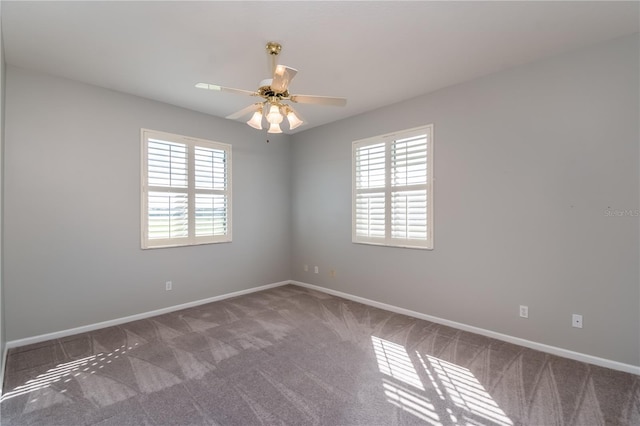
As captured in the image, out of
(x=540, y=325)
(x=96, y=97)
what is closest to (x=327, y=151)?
(x=96, y=97)

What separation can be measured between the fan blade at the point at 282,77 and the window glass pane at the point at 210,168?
7.96 feet

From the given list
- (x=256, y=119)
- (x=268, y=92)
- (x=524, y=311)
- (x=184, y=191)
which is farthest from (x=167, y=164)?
(x=524, y=311)

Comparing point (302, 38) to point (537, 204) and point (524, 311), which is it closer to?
point (537, 204)

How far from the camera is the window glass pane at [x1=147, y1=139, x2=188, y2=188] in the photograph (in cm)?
380

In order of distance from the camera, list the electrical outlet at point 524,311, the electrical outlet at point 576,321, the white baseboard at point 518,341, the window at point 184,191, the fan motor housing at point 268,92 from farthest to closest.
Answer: the window at point 184,191 < the electrical outlet at point 524,311 < the electrical outlet at point 576,321 < the white baseboard at point 518,341 < the fan motor housing at point 268,92

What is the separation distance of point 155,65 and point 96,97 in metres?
1.07

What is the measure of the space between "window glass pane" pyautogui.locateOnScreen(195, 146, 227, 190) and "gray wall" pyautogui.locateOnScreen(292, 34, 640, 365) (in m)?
2.42

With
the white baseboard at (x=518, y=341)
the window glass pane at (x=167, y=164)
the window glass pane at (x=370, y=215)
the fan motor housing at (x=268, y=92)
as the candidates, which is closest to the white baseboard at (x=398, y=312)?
the white baseboard at (x=518, y=341)

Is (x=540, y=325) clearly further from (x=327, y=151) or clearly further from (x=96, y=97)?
(x=96, y=97)

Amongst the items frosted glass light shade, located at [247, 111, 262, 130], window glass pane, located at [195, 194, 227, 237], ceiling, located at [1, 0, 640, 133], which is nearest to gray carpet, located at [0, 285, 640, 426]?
window glass pane, located at [195, 194, 227, 237]

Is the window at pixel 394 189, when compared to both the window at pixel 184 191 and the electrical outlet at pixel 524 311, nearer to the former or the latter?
the electrical outlet at pixel 524 311

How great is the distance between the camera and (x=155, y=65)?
2.89m

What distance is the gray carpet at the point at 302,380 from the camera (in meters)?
1.95

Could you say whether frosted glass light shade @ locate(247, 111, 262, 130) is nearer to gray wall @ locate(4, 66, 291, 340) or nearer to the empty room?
the empty room
